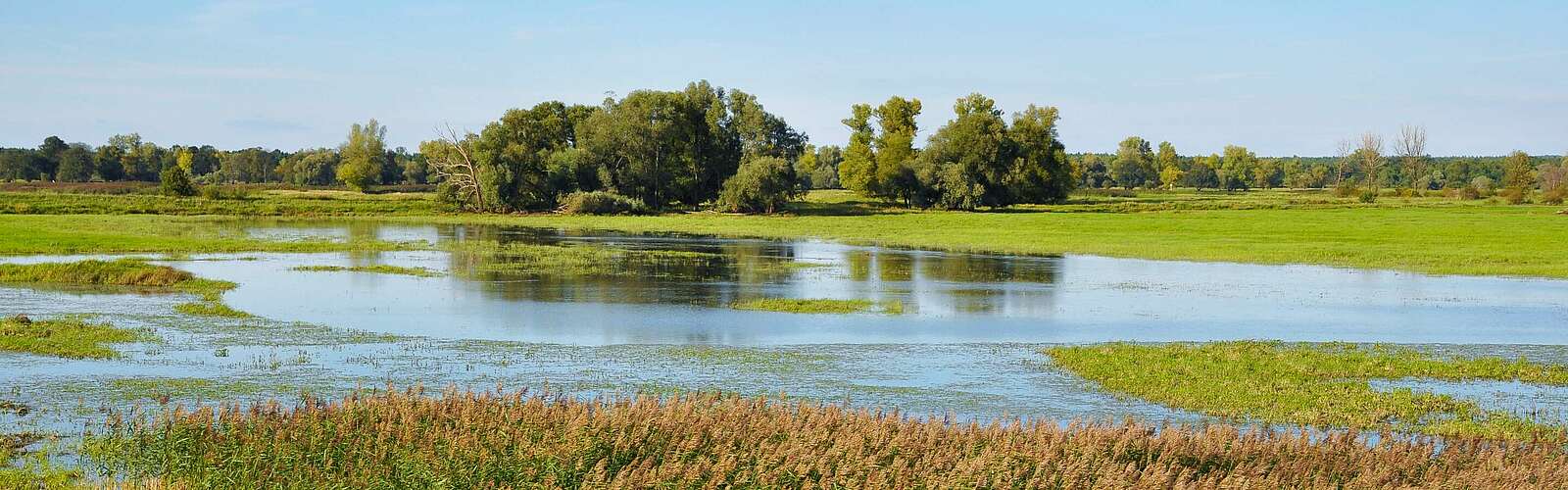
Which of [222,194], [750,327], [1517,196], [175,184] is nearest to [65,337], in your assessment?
[750,327]

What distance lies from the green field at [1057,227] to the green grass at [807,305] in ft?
80.8

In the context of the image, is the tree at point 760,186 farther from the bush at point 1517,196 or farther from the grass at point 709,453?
the grass at point 709,453

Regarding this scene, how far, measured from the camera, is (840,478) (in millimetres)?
11070

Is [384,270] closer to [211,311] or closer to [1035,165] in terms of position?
[211,311]

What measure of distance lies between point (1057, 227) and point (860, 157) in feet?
127

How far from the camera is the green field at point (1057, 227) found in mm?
50519

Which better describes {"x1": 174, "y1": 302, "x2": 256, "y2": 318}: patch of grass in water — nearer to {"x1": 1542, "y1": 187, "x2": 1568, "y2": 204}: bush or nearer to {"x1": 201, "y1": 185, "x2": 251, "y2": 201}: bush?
{"x1": 201, "y1": 185, "x2": 251, "y2": 201}: bush

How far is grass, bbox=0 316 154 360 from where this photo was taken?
2094 centimetres

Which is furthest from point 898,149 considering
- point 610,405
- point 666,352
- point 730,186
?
point 610,405

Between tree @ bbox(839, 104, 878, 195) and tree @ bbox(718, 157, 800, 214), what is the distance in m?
11.3

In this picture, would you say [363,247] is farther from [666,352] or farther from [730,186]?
[730,186]

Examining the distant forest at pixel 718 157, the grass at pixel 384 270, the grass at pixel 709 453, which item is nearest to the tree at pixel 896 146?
the distant forest at pixel 718 157

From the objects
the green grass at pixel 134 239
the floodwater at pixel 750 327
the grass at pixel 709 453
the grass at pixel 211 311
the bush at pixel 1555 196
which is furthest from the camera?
the bush at pixel 1555 196

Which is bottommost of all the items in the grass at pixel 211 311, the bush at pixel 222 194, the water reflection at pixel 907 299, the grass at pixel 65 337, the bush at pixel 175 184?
the water reflection at pixel 907 299
